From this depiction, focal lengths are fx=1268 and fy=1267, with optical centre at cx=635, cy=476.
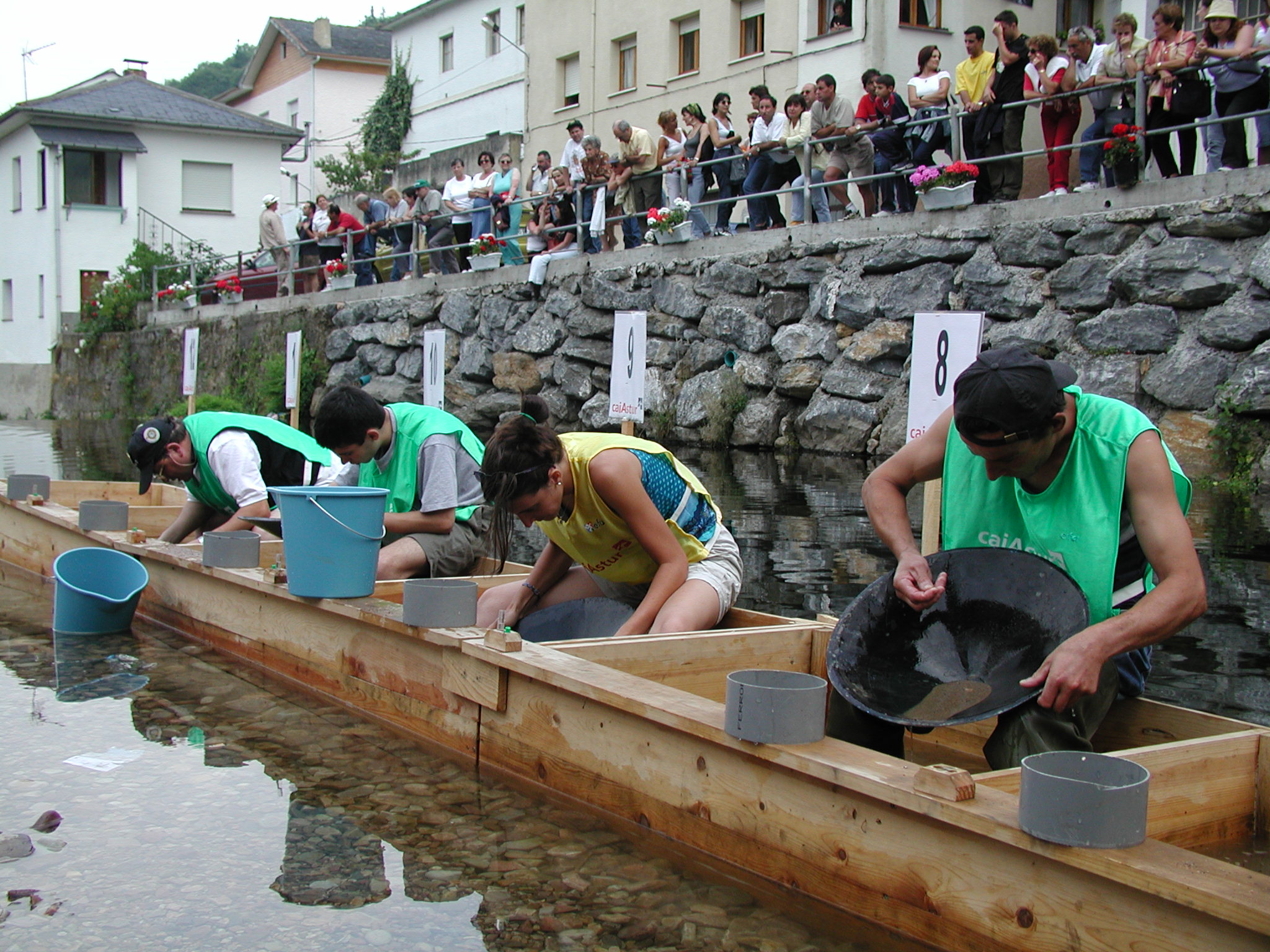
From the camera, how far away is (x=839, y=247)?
48.2 ft

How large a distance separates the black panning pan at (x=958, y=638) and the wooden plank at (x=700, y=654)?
23.8 inches

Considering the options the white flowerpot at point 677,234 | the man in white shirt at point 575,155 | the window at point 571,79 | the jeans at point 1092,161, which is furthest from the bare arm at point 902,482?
the window at point 571,79

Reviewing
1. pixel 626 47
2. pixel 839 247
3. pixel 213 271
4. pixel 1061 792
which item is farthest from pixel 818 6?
pixel 1061 792

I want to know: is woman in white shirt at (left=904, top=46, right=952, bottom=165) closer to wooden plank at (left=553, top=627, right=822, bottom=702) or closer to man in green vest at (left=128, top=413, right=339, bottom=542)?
man in green vest at (left=128, top=413, right=339, bottom=542)

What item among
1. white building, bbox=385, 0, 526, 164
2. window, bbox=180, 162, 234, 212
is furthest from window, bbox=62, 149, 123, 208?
white building, bbox=385, 0, 526, 164

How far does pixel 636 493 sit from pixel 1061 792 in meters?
2.17

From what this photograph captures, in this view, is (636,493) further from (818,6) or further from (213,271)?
(213,271)

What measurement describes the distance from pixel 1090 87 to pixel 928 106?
2.03m

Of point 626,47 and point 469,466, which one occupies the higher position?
point 626,47

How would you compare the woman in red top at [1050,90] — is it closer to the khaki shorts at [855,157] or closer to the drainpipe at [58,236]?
the khaki shorts at [855,157]

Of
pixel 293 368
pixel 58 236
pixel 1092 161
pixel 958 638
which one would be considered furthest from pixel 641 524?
pixel 58 236

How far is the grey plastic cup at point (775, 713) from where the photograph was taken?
3.27 metres

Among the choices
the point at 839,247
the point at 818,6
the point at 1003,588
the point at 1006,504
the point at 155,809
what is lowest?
the point at 155,809

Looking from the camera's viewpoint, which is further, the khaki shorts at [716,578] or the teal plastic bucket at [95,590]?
the teal plastic bucket at [95,590]
